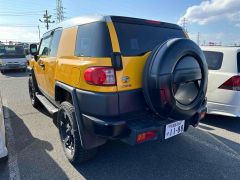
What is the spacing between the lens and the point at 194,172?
10.3ft

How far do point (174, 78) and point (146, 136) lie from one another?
0.73m

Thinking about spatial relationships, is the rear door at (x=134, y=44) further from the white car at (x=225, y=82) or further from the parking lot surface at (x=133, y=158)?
the white car at (x=225, y=82)

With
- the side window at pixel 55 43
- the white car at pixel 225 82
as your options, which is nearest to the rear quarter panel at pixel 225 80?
the white car at pixel 225 82

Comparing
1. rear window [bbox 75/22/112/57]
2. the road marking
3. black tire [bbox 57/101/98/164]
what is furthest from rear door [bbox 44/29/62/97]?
the road marking

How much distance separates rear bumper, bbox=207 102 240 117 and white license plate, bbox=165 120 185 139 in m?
1.99

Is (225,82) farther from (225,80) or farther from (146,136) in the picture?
(146,136)

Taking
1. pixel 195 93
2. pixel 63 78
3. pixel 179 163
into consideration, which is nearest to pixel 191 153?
pixel 179 163

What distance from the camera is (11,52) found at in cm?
1570

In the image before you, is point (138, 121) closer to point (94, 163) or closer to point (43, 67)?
point (94, 163)

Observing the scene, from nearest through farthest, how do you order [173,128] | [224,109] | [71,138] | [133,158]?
[173,128], [71,138], [133,158], [224,109]

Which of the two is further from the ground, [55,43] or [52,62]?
[55,43]

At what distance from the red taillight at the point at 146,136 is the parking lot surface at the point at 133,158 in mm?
671

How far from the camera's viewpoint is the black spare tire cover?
2639 mm

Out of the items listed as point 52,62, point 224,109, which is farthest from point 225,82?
point 52,62
